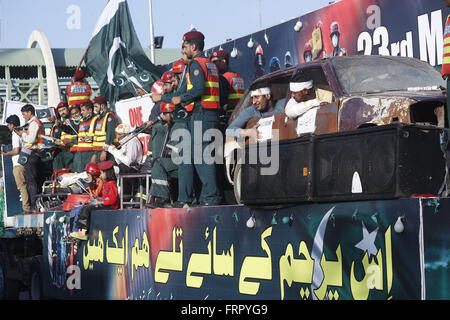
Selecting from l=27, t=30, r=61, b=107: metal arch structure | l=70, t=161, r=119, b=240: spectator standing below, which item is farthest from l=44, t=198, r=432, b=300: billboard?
l=27, t=30, r=61, b=107: metal arch structure

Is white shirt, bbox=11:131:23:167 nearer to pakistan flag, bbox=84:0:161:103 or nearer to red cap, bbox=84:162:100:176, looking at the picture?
pakistan flag, bbox=84:0:161:103

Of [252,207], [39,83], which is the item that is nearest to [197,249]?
[252,207]

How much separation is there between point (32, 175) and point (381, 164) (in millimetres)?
9743

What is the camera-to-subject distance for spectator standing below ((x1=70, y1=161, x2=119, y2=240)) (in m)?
9.43

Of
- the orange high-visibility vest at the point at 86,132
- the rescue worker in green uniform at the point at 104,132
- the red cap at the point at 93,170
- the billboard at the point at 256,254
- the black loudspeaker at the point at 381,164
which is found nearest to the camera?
the billboard at the point at 256,254

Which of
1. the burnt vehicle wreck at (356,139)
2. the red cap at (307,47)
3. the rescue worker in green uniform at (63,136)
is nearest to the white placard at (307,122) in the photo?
the burnt vehicle wreck at (356,139)

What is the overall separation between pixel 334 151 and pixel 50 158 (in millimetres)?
9318

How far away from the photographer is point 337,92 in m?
7.63

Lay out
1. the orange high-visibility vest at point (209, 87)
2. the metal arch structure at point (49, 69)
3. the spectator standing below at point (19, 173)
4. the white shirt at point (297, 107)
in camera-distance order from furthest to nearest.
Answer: the metal arch structure at point (49, 69)
the spectator standing below at point (19, 173)
the orange high-visibility vest at point (209, 87)
the white shirt at point (297, 107)

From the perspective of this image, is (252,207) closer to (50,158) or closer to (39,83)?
(50,158)

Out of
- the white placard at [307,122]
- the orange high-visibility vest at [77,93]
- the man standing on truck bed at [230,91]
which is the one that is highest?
the orange high-visibility vest at [77,93]

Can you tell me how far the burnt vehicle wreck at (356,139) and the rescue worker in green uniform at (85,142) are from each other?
4.18 metres

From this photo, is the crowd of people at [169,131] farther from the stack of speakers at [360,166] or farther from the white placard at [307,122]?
the stack of speakers at [360,166]

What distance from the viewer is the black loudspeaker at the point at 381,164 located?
4828mm
